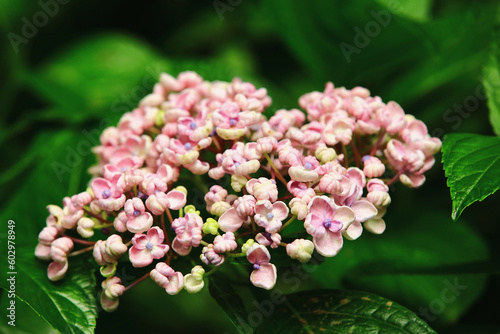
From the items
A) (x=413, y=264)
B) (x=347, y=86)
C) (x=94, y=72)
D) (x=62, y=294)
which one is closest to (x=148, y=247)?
(x=62, y=294)

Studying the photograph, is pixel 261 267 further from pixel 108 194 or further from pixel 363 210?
pixel 108 194

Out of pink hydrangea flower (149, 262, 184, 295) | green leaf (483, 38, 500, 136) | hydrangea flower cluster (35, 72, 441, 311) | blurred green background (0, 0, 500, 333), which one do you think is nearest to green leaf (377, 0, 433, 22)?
blurred green background (0, 0, 500, 333)

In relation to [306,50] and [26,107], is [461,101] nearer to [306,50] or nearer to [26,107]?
[306,50]

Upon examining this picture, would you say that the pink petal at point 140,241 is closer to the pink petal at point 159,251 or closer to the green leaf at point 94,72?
the pink petal at point 159,251

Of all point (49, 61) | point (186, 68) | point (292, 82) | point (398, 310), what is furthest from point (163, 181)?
point (49, 61)

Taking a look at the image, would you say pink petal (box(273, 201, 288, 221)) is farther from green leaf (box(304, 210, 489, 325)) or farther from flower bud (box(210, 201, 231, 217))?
green leaf (box(304, 210, 489, 325))
